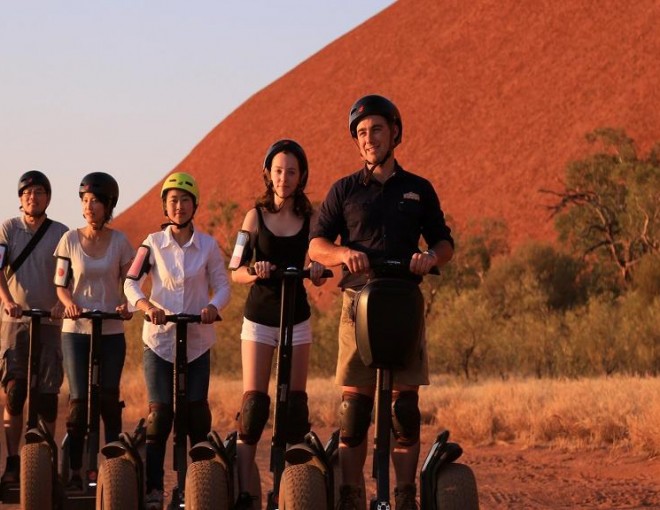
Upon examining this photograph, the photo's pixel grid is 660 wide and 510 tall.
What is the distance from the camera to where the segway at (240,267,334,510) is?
21.1ft

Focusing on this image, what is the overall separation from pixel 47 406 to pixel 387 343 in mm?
4330

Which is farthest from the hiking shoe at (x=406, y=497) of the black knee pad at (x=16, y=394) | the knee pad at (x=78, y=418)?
the black knee pad at (x=16, y=394)

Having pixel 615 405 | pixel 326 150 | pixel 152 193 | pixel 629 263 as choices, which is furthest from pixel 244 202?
pixel 615 405

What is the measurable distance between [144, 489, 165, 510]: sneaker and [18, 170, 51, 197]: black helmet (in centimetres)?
302

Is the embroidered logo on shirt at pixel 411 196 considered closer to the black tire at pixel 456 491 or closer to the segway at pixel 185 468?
the black tire at pixel 456 491

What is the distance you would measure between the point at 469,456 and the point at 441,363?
1416 cm

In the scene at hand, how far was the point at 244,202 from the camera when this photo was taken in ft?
271

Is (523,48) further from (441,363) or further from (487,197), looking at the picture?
(441,363)

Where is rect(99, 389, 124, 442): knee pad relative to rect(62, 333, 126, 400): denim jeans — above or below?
below

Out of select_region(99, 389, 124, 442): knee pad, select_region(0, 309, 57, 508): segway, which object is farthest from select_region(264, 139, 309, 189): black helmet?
select_region(0, 309, 57, 508): segway

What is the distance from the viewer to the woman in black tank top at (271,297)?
7.53 metres

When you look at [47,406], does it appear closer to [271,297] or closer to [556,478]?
[271,297]

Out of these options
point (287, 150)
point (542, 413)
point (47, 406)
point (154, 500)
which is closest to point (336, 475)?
point (154, 500)

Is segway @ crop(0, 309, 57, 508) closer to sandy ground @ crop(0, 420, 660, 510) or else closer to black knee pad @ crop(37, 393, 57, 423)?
black knee pad @ crop(37, 393, 57, 423)
